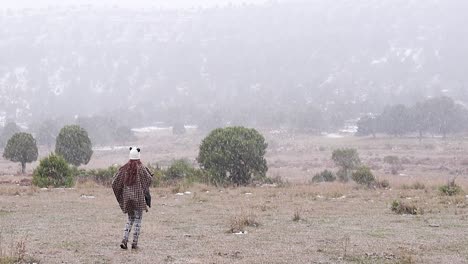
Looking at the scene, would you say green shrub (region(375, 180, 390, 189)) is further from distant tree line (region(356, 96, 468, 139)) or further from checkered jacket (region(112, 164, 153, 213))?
distant tree line (region(356, 96, 468, 139))

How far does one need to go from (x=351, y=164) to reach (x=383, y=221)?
30778 millimetres

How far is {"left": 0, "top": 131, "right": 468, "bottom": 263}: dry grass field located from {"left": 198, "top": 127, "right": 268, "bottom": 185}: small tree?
4537mm

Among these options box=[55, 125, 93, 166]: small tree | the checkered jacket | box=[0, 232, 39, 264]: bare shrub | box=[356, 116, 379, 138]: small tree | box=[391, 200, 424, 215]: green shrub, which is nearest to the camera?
box=[0, 232, 39, 264]: bare shrub

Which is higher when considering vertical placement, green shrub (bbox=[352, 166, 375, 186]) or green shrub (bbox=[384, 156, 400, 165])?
green shrub (bbox=[352, 166, 375, 186])

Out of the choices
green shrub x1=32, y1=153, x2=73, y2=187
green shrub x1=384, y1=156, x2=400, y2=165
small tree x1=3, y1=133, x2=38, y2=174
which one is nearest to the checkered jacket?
green shrub x1=32, y1=153, x2=73, y2=187

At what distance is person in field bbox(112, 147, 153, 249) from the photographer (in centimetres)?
974

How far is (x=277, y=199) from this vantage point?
2008 centimetres

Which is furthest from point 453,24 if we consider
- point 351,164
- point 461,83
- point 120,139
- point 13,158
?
point 13,158

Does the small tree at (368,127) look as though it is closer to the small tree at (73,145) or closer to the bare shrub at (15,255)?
the small tree at (73,145)

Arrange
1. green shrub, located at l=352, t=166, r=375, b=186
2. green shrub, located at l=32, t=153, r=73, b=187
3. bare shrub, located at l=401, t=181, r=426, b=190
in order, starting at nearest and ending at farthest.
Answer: bare shrub, located at l=401, t=181, r=426, b=190 < green shrub, located at l=32, t=153, r=73, b=187 < green shrub, located at l=352, t=166, r=375, b=186

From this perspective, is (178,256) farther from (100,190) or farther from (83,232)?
(100,190)

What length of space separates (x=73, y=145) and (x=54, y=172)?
1630 cm

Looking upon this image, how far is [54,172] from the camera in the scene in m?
25.5

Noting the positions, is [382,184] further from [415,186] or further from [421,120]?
[421,120]
